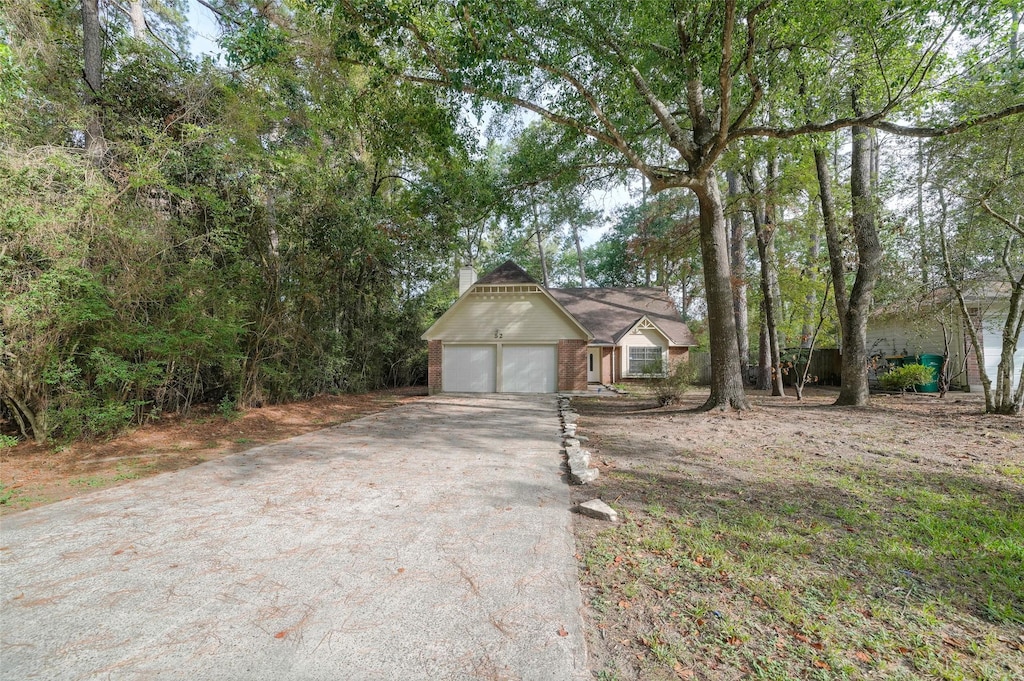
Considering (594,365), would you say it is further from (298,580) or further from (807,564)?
(298,580)

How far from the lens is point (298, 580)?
8.10 ft

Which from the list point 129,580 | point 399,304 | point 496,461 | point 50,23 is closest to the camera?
point 129,580

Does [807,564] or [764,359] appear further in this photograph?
[764,359]

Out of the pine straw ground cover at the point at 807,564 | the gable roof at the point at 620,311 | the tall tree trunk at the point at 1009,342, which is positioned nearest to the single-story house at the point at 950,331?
the tall tree trunk at the point at 1009,342

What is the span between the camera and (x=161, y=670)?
1.75m

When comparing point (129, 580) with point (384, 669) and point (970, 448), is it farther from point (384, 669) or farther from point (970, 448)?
point (970, 448)

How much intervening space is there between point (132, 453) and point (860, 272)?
14.6 meters

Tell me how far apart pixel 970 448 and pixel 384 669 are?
7.72 m

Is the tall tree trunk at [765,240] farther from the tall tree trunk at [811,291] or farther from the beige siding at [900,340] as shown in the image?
the beige siding at [900,340]

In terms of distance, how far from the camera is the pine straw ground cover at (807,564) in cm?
189

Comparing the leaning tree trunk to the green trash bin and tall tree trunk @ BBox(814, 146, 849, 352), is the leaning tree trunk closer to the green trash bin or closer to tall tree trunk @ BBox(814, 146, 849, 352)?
tall tree trunk @ BBox(814, 146, 849, 352)

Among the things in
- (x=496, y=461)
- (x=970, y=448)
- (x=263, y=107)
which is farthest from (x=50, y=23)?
(x=970, y=448)

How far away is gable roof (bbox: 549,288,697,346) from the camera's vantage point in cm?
1920

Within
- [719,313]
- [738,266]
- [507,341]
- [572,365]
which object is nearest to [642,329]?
[738,266]
